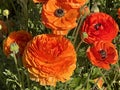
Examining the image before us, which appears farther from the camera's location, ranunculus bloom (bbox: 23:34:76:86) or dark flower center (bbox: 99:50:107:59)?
dark flower center (bbox: 99:50:107:59)

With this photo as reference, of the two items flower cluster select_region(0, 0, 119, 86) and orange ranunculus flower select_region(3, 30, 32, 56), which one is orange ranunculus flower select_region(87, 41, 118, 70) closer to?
flower cluster select_region(0, 0, 119, 86)

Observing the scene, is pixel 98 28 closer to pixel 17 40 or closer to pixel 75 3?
pixel 75 3

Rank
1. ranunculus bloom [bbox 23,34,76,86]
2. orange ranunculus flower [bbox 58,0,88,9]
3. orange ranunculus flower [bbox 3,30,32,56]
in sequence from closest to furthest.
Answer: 1. ranunculus bloom [bbox 23,34,76,86]
2. orange ranunculus flower [bbox 58,0,88,9]
3. orange ranunculus flower [bbox 3,30,32,56]

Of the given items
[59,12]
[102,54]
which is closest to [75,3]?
[59,12]

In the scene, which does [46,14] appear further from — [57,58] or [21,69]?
[21,69]

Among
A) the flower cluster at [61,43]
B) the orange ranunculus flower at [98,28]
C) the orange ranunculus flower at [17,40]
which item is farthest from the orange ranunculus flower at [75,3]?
the orange ranunculus flower at [17,40]

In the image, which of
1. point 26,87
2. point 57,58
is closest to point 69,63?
point 57,58

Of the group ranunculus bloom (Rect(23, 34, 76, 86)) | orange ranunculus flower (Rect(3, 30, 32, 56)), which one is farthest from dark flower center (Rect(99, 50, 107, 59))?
orange ranunculus flower (Rect(3, 30, 32, 56))
